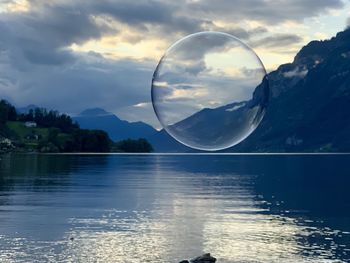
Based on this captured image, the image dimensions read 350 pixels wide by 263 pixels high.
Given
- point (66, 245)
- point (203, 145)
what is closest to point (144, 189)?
point (66, 245)

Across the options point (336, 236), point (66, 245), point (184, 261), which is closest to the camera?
point (184, 261)

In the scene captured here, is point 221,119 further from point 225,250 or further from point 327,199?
point 327,199

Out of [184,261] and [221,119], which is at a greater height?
[221,119]

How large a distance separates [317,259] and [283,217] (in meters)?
34.3

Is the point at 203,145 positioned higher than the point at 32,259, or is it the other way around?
the point at 203,145

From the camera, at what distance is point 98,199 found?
120 m

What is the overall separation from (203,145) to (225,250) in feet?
133

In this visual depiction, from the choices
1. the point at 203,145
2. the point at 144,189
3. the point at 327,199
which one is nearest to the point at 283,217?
the point at 327,199

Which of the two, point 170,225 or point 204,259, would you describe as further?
point 170,225

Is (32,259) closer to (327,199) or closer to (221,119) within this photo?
(221,119)

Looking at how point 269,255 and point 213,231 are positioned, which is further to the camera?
point 213,231

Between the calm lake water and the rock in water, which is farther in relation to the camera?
the calm lake water

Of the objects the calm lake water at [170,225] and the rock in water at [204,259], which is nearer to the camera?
the rock in water at [204,259]

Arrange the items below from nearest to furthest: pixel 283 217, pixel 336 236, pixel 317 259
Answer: pixel 317 259, pixel 336 236, pixel 283 217
